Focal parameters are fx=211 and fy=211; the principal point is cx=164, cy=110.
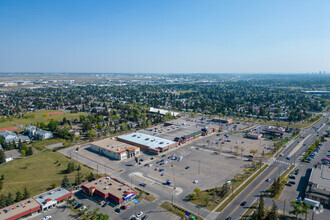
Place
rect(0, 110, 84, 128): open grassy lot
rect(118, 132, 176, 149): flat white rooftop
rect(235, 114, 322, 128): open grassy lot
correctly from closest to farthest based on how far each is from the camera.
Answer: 1. rect(118, 132, 176, 149): flat white rooftop
2. rect(235, 114, 322, 128): open grassy lot
3. rect(0, 110, 84, 128): open grassy lot

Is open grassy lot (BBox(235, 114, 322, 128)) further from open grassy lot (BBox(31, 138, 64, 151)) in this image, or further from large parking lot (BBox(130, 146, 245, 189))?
open grassy lot (BBox(31, 138, 64, 151))

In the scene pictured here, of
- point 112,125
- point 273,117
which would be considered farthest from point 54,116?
point 273,117

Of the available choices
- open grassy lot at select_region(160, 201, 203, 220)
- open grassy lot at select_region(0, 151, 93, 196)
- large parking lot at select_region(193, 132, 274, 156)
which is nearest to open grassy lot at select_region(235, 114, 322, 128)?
large parking lot at select_region(193, 132, 274, 156)

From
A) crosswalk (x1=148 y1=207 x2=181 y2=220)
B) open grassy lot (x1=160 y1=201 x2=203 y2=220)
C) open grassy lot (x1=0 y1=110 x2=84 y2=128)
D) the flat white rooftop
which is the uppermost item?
the flat white rooftop

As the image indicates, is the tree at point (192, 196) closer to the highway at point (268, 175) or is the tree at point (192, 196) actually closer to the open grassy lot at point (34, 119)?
the highway at point (268, 175)

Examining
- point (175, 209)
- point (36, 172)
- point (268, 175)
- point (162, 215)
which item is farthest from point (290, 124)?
point (36, 172)

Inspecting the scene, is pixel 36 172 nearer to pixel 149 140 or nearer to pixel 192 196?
pixel 149 140

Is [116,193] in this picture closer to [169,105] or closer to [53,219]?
[53,219]

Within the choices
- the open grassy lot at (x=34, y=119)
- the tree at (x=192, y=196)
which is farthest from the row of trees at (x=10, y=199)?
the open grassy lot at (x=34, y=119)
